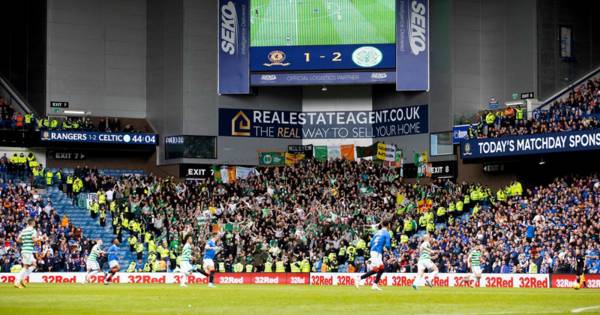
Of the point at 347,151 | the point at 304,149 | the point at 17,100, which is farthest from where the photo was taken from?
the point at 304,149

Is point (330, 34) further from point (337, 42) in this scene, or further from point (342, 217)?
point (342, 217)

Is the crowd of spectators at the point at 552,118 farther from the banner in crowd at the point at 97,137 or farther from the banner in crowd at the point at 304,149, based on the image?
the banner in crowd at the point at 97,137

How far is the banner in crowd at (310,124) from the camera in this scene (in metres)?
78.1

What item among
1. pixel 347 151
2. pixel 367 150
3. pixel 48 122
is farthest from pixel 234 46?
pixel 48 122

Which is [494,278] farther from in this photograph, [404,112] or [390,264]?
[404,112]

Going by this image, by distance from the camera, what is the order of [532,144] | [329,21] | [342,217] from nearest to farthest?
1. [532,144]
2. [342,217]
3. [329,21]

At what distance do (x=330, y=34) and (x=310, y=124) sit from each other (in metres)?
8.49

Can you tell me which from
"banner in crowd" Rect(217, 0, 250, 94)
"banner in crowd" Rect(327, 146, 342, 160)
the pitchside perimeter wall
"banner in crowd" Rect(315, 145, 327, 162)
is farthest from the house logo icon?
the pitchside perimeter wall

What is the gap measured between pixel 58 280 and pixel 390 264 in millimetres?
17343

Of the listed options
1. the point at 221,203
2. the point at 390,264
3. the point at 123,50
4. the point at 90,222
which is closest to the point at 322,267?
the point at 390,264

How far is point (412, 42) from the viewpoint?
7394 cm

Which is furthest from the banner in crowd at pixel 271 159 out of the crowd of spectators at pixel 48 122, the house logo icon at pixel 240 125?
the crowd of spectators at pixel 48 122

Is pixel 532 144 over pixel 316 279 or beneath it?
over

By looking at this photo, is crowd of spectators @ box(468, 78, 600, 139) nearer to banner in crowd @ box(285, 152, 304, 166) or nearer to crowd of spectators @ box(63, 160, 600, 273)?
crowd of spectators @ box(63, 160, 600, 273)
